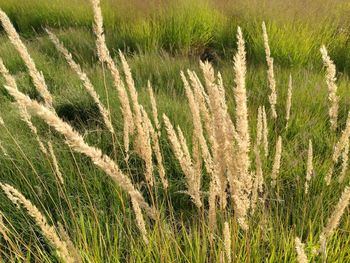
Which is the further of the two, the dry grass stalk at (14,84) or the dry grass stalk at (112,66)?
the dry grass stalk at (14,84)

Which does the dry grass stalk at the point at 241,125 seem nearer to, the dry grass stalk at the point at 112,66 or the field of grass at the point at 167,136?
the field of grass at the point at 167,136

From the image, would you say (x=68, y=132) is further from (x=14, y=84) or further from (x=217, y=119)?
(x=14, y=84)

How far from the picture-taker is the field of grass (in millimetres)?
1895

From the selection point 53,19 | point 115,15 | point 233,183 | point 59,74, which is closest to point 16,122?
point 59,74

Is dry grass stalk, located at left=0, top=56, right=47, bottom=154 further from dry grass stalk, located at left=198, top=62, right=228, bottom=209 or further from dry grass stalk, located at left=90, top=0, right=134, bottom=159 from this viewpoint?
dry grass stalk, located at left=198, top=62, right=228, bottom=209

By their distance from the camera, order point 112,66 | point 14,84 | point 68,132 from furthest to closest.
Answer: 1. point 14,84
2. point 112,66
3. point 68,132

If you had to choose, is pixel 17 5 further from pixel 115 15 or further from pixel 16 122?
pixel 16 122

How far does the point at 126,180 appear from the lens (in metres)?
1.00

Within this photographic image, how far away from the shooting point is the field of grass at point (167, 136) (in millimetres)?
1895

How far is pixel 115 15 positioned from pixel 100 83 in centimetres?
279

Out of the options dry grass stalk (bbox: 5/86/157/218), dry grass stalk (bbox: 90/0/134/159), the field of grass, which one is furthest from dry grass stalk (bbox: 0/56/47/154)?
dry grass stalk (bbox: 5/86/157/218)

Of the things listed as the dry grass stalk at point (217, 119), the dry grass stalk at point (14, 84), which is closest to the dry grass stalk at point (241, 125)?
the dry grass stalk at point (217, 119)

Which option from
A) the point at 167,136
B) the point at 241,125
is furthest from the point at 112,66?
the point at 167,136

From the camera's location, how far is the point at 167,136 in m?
2.91
